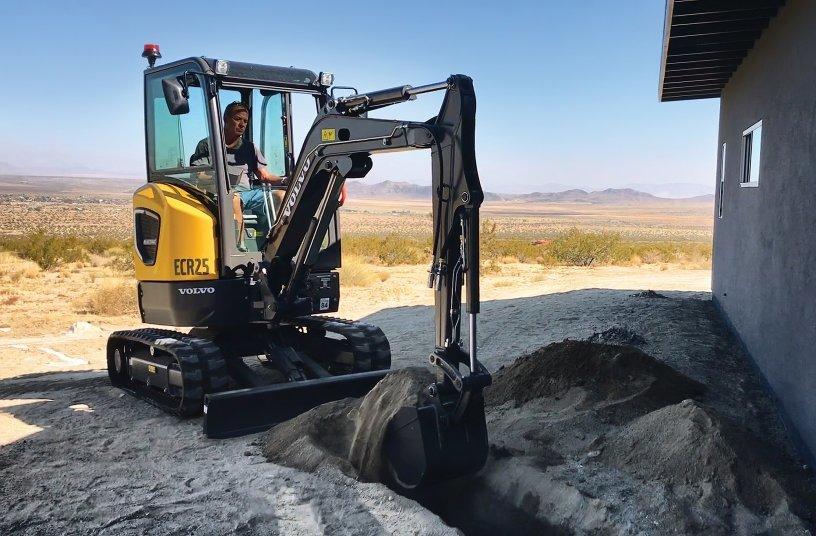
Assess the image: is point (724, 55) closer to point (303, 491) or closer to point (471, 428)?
point (471, 428)

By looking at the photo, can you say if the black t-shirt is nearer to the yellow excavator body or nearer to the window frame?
the yellow excavator body

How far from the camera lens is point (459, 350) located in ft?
17.2

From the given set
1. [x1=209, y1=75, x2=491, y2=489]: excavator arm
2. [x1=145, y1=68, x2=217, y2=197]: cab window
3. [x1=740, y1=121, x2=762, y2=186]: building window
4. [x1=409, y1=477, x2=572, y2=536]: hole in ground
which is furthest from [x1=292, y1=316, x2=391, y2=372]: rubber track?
[x1=740, y1=121, x2=762, y2=186]: building window

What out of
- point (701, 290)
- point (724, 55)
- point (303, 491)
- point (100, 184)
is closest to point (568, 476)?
point (303, 491)

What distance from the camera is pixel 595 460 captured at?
5.46 meters

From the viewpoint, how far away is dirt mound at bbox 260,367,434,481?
5496 millimetres

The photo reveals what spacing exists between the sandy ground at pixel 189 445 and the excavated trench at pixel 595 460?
1.57 ft

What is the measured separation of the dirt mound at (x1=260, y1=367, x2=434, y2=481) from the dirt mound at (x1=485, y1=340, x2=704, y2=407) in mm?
1452

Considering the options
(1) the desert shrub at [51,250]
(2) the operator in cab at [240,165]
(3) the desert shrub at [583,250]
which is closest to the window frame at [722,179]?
(2) the operator in cab at [240,165]

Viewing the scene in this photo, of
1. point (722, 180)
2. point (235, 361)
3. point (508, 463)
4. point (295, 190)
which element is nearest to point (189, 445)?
point (235, 361)

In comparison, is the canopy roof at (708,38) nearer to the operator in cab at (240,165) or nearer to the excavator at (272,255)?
the excavator at (272,255)

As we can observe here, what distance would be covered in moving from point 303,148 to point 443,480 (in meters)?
3.23

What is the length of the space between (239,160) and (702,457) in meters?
5.22

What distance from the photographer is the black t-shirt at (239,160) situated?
7.37 metres
